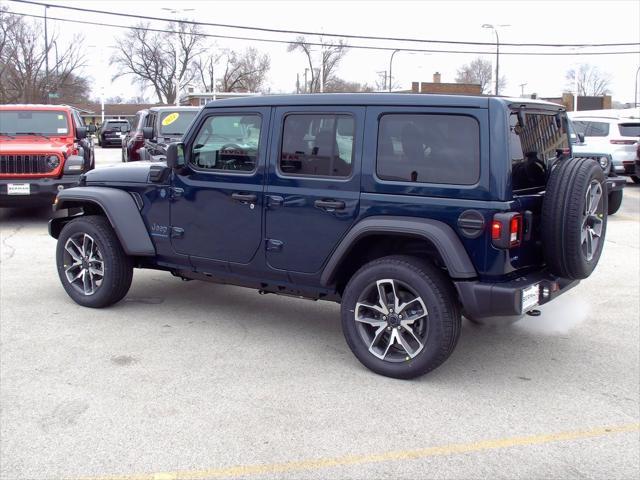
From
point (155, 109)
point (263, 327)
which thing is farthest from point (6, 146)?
point (263, 327)

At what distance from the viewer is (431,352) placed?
421 cm

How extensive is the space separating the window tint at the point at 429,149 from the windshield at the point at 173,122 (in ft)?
32.2

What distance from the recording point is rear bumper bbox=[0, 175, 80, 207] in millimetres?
10469

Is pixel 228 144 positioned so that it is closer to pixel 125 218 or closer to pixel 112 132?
pixel 125 218

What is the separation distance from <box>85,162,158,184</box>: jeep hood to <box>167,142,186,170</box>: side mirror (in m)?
0.43

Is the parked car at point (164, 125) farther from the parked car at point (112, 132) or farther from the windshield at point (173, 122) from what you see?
the parked car at point (112, 132)

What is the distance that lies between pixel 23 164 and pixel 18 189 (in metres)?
0.45

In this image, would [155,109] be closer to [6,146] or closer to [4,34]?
[6,146]

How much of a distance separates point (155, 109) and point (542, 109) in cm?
1102

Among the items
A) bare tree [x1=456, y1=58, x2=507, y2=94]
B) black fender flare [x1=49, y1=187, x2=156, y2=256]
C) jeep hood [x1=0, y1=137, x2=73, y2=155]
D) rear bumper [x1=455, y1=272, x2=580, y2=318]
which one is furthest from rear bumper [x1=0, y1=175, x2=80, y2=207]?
bare tree [x1=456, y1=58, x2=507, y2=94]

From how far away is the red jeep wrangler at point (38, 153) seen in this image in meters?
10.5

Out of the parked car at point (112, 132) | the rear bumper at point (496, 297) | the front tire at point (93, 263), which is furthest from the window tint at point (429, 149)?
the parked car at point (112, 132)

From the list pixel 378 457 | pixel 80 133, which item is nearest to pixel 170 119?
pixel 80 133

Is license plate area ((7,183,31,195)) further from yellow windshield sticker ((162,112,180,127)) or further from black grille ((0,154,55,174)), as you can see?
yellow windshield sticker ((162,112,180,127))
